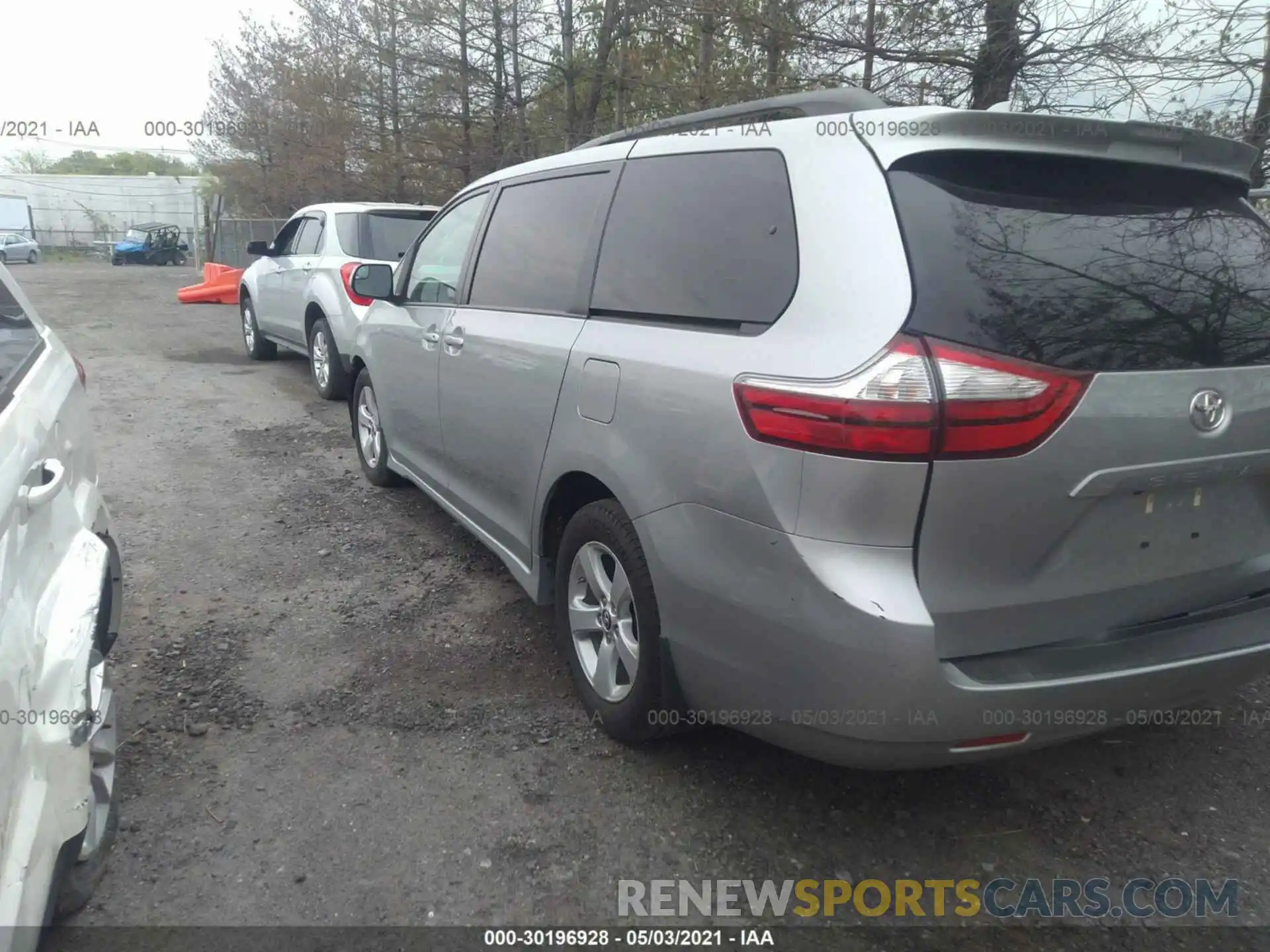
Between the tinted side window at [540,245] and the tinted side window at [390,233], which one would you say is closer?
the tinted side window at [540,245]

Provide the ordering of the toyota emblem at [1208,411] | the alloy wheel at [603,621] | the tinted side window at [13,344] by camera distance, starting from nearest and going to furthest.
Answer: the toyota emblem at [1208,411]
the tinted side window at [13,344]
the alloy wheel at [603,621]

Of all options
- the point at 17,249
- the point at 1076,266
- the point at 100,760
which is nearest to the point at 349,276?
the point at 100,760

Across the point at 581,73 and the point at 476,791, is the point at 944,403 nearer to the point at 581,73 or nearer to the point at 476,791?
the point at 476,791

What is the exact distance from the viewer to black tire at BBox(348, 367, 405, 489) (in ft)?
17.7

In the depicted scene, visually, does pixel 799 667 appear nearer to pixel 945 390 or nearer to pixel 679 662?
pixel 679 662

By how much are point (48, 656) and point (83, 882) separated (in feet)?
2.59

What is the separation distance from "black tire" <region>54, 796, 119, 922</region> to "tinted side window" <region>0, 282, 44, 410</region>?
117 cm

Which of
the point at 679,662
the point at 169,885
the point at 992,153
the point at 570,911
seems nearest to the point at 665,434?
the point at 679,662

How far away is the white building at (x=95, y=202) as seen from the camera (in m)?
45.8

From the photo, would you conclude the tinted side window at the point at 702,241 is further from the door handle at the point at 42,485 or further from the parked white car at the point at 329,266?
the parked white car at the point at 329,266

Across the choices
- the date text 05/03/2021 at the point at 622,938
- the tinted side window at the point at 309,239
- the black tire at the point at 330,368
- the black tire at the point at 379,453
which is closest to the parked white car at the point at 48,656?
the date text 05/03/2021 at the point at 622,938

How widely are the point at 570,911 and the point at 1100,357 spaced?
1883 mm

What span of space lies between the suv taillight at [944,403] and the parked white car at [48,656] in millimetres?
1730

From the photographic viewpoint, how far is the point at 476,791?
284 cm
